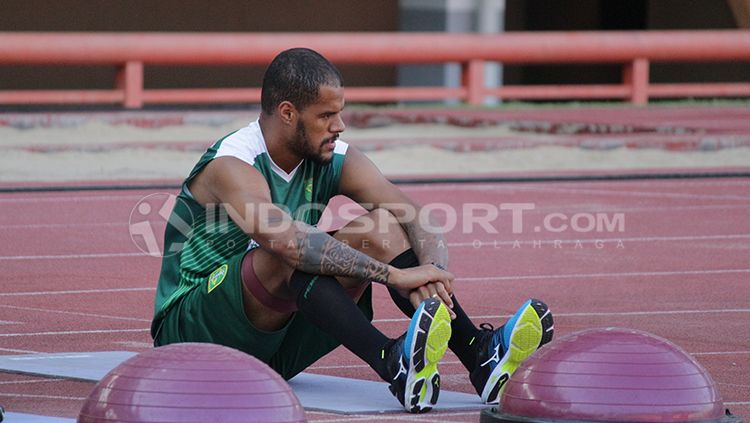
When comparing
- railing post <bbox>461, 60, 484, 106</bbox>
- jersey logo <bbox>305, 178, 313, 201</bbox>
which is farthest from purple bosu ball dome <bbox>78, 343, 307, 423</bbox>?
railing post <bbox>461, 60, 484, 106</bbox>

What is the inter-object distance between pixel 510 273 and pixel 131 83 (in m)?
9.73

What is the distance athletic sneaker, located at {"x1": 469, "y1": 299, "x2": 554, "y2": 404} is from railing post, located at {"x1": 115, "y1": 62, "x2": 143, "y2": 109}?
1305cm

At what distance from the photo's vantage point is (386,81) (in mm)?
26828

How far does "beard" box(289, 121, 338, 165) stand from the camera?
566cm

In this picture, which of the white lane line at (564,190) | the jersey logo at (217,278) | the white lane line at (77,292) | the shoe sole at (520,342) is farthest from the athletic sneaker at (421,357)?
the white lane line at (564,190)

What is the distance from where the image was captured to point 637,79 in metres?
20.8

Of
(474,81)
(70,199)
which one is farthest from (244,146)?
(474,81)

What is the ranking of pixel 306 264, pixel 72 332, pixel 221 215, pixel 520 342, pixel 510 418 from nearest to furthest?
pixel 510 418
pixel 306 264
pixel 520 342
pixel 221 215
pixel 72 332

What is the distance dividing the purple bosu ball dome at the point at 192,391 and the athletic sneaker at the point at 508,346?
1.54 meters

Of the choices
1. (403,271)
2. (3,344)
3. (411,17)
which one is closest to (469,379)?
(403,271)

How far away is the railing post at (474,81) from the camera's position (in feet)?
65.7

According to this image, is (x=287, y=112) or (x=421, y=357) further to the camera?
(x=287, y=112)

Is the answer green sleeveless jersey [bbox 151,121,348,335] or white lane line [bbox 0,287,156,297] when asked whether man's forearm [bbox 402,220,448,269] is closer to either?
green sleeveless jersey [bbox 151,121,348,335]

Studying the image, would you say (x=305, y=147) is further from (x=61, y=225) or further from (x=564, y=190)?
(x=564, y=190)
